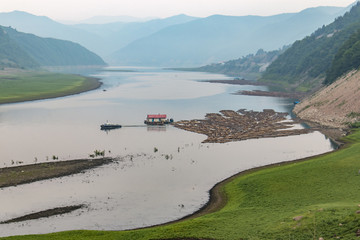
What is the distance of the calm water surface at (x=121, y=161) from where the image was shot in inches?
1987

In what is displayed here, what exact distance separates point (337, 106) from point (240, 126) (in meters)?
31.2

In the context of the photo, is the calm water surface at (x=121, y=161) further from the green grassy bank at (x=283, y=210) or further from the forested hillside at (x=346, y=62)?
the forested hillside at (x=346, y=62)

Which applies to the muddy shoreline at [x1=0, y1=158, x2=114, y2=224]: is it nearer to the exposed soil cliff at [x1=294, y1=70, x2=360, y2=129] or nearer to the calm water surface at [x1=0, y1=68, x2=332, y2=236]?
the calm water surface at [x1=0, y1=68, x2=332, y2=236]

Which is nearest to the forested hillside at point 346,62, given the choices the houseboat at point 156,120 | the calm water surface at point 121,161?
the calm water surface at point 121,161

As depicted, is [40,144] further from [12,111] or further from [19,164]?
[12,111]

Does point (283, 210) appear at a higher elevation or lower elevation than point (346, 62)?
lower

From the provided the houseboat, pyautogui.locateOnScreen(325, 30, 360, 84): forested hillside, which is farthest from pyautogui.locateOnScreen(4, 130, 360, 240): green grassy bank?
pyautogui.locateOnScreen(325, 30, 360, 84): forested hillside

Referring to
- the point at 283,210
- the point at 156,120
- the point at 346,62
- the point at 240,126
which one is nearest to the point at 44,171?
the point at 283,210

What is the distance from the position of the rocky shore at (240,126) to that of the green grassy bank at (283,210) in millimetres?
35915

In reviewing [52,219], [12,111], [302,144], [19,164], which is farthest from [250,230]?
[12,111]

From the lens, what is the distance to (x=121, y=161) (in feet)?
245

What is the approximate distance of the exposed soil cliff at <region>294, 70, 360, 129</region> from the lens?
11000cm

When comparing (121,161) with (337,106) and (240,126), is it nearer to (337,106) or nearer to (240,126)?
(240,126)

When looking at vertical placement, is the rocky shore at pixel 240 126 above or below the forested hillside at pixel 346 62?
below
